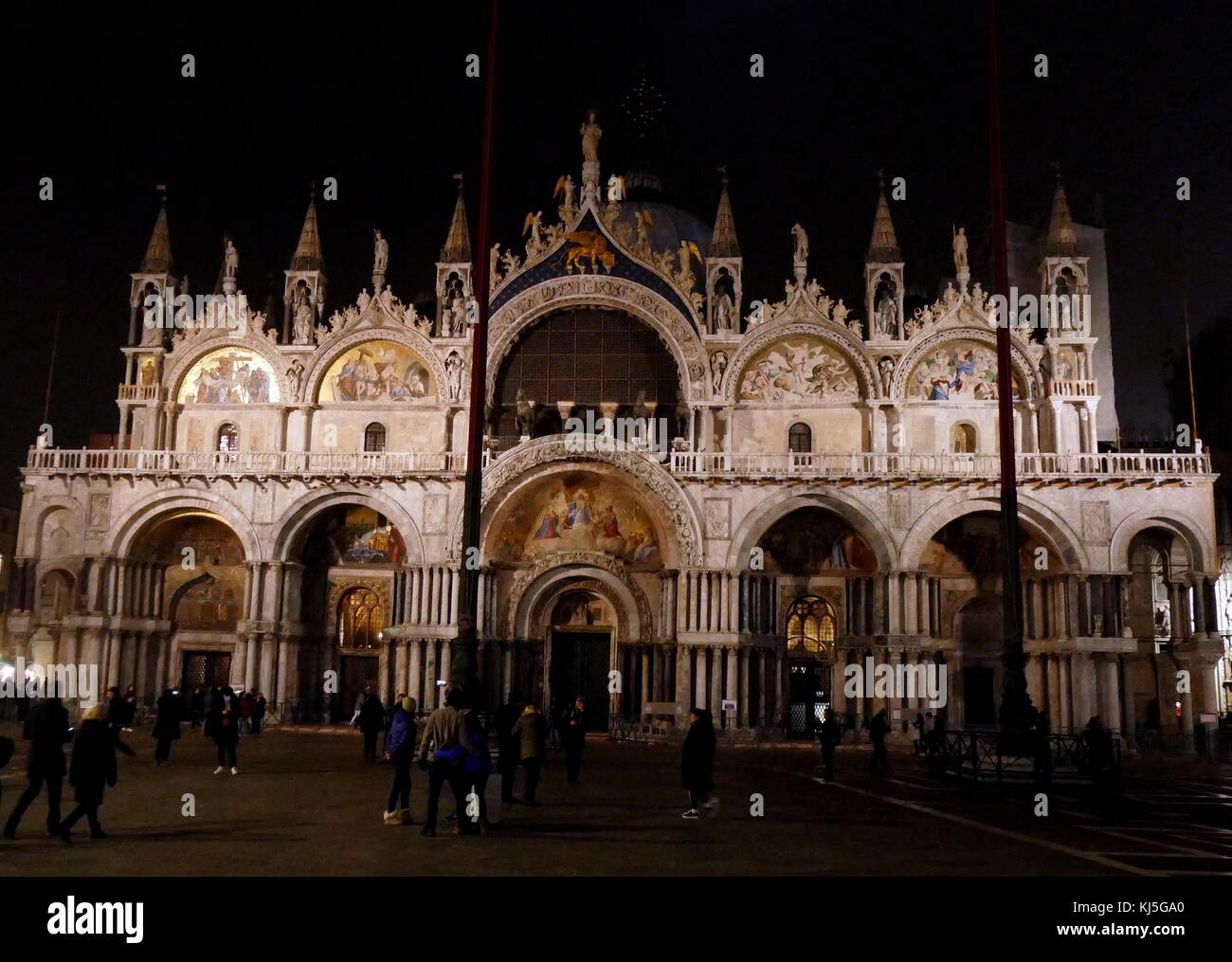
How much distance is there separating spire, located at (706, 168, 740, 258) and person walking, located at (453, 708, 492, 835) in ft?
97.3

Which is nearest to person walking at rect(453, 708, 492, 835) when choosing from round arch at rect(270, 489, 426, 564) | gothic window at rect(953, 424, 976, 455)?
round arch at rect(270, 489, 426, 564)

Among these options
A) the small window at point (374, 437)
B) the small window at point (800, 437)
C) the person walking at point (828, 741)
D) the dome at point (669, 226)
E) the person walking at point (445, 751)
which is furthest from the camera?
the dome at point (669, 226)

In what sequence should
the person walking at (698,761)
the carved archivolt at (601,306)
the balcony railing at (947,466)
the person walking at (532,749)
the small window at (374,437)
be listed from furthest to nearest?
the small window at (374,437)
the carved archivolt at (601,306)
the balcony railing at (947,466)
the person walking at (532,749)
the person walking at (698,761)

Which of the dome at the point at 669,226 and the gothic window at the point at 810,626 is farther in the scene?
the dome at the point at 669,226

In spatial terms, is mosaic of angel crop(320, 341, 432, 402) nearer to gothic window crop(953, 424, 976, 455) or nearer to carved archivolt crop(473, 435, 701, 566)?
carved archivolt crop(473, 435, 701, 566)

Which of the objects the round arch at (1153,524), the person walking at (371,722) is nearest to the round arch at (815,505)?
the round arch at (1153,524)

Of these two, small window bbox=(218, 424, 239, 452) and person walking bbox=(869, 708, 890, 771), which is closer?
person walking bbox=(869, 708, 890, 771)

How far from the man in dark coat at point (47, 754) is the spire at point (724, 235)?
31.4 meters

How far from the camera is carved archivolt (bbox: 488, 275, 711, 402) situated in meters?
40.3

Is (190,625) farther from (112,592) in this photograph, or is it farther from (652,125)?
(652,125)

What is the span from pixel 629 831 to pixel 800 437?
27.4 meters

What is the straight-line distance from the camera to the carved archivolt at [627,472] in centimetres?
3759

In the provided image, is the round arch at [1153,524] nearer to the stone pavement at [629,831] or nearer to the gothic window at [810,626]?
the gothic window at [810,626]
